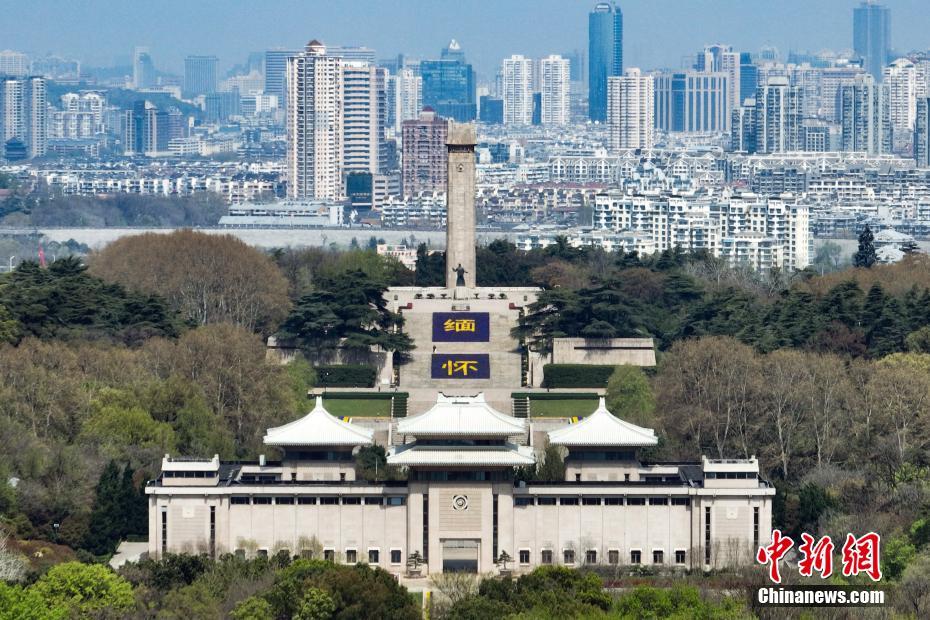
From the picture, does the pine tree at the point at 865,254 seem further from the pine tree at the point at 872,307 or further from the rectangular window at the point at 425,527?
the rectangular window at the point at 425,527

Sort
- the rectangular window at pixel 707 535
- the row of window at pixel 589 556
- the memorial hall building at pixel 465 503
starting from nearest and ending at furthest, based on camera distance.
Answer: the memorial hall building at pixel 465 503
the rectangular window at pixel 707 535
the row of window at pixel 589 556

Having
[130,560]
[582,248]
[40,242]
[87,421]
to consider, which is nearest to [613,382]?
[87,421]

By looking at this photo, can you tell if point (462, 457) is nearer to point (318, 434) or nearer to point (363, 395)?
point (318, 434)

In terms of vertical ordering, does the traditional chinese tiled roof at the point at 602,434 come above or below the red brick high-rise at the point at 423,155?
below

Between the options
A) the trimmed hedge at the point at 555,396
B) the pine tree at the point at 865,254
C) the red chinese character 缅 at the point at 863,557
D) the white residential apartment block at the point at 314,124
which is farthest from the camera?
the white residential apartment block at the point at 314,124

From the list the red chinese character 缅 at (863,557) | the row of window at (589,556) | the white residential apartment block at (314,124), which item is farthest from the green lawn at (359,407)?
the white residential apartment block at (314,124)

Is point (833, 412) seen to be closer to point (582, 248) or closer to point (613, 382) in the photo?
point (613, 382)

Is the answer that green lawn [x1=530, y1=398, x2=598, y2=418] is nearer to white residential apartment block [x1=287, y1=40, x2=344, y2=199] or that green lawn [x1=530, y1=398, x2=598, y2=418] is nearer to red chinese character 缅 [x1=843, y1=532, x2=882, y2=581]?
red chinese character 缅 [x1=843, y1=532, x2=882, y2=581]
